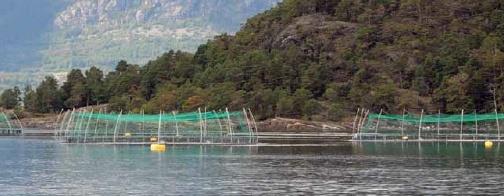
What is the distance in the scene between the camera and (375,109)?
656 feet

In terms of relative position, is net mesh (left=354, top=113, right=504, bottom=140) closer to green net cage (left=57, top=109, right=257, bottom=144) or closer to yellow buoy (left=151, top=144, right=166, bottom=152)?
green net cage (left=57, top=109, right=257, bottom=144)

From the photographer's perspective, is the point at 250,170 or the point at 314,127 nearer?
the point at 250,170

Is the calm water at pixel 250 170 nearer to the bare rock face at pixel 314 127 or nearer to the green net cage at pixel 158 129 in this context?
the green net cage at pixel 158 129

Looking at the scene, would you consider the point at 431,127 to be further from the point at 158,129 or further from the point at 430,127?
the point at 158,129

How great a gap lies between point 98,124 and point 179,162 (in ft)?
227

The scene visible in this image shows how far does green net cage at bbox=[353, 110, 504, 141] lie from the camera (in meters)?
163

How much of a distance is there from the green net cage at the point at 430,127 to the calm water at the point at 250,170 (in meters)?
22.2

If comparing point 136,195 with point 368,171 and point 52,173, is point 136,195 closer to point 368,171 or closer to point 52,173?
point 52,173

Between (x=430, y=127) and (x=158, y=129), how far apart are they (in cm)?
5546

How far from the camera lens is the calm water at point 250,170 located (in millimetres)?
79875

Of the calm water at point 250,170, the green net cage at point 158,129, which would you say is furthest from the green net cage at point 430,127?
the calm water at point 250,170

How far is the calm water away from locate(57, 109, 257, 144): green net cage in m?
10.4

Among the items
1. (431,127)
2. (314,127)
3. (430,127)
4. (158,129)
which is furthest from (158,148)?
(430,127)

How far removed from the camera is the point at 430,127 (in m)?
188
